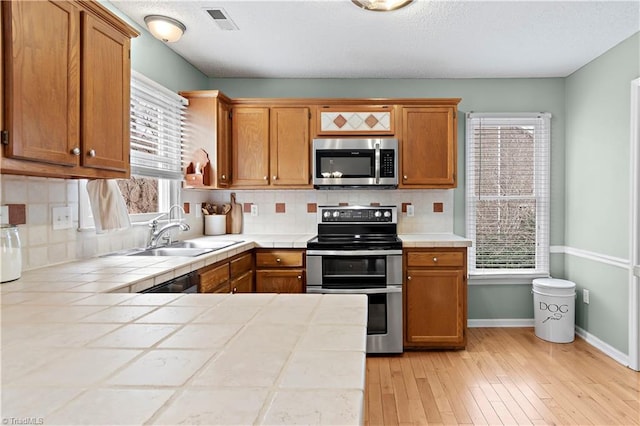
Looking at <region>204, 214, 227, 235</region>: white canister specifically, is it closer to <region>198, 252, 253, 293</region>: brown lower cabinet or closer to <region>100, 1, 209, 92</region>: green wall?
<region>198, 252, 253, 293</region>: brown lower cabinet

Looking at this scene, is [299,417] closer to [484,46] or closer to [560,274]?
[484,46]

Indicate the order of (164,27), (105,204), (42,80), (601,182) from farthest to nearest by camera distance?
(601,182), (164,27), (105,204), (42,80)

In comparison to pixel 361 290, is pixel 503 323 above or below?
below

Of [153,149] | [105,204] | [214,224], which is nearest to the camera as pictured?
[105,204]

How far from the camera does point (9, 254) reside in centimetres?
154

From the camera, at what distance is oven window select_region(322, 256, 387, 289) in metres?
3.17

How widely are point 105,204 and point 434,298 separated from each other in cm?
245

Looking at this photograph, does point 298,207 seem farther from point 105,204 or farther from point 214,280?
point 105,204

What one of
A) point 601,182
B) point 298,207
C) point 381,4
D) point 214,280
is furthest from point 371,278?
point 601,182

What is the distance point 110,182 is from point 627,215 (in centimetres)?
351

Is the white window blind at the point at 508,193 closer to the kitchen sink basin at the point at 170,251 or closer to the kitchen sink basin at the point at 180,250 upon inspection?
the kitchen sink basin at the point at 180,250

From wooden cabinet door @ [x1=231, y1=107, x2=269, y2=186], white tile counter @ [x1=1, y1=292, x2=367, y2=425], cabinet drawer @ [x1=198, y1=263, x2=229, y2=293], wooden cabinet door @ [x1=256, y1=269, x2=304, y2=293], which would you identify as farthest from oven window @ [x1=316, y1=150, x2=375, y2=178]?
white tile counter @ [x1=1, y1=292, x2=367, y2=425]

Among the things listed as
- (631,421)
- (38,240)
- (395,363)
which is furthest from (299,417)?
(395,363)

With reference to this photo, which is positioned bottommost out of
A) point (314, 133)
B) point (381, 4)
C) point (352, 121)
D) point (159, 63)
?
point (314, 133)
